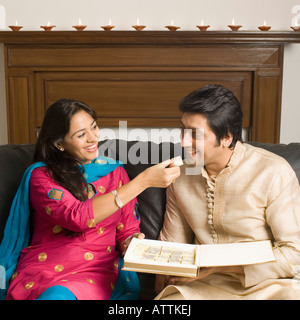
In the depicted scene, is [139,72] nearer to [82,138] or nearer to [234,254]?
[82,138]

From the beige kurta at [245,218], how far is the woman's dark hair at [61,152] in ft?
1.25

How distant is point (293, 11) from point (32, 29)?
2204mm

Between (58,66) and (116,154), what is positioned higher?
(58,66)

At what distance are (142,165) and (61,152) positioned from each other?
1.36 feet

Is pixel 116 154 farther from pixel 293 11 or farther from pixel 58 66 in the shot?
pixel 293 11

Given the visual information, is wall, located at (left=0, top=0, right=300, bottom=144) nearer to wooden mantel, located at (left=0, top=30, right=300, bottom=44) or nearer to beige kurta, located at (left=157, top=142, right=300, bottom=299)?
wooden mantel, located at (left=0, top=30, right=300, bottom=44)

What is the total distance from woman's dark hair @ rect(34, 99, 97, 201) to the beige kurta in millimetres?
382

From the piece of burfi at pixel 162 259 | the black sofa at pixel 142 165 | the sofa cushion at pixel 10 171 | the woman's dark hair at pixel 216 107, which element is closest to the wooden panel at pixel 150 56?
the black sofa at pixel 142 165

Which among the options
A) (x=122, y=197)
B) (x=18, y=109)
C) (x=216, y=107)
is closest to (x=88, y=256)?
(x=122, y=197)

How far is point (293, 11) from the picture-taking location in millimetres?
3859

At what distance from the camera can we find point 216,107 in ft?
5.33

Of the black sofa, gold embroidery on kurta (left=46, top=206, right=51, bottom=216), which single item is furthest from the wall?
gold embroidery on kurta (left=46, top=206, right=51, bottom=216)

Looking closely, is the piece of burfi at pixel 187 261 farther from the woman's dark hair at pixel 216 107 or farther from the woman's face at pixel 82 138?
the woman's face at pixel 82 138
